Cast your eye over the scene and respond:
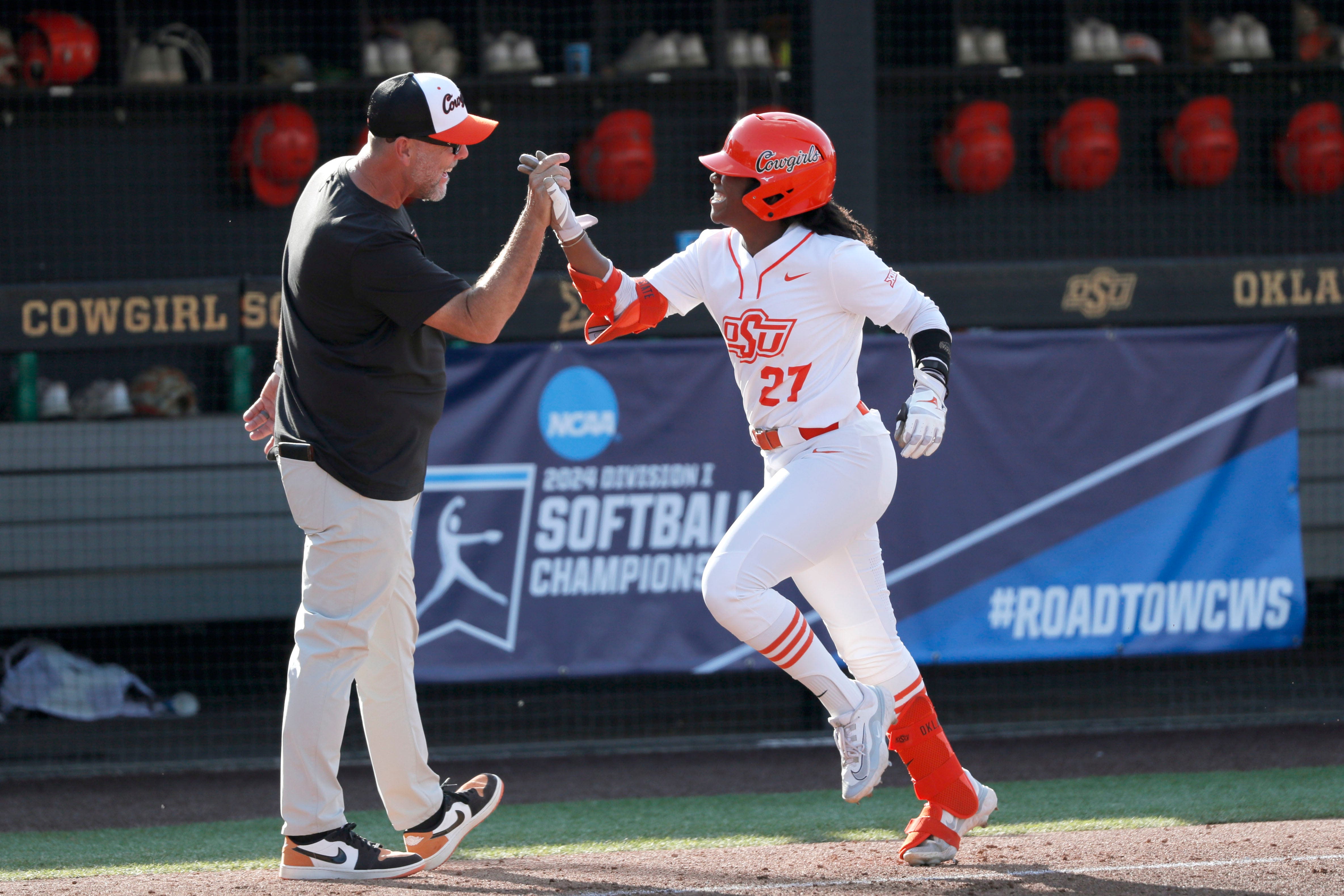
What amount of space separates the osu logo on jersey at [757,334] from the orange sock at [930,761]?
0.96 metres

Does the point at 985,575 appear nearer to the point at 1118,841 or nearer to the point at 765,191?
the point at 1118,841

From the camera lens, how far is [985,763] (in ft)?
17.7

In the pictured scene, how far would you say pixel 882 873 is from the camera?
3516 millimetres

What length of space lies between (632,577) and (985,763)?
5.06 ft

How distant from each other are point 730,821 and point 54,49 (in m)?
4.78

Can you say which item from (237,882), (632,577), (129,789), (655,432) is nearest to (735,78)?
(655,432)

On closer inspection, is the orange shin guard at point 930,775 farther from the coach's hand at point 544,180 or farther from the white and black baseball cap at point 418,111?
the white and black baseball cap at point 418,111

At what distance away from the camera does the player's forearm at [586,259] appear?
356cm

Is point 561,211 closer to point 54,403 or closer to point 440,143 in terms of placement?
point 440,143

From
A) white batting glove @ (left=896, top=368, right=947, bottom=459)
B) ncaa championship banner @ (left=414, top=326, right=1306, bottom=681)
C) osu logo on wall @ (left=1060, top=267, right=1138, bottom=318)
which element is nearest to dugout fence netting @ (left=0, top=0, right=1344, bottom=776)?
osu logo on wall @ (left=1060, top=267, right=1138, bottom=318)

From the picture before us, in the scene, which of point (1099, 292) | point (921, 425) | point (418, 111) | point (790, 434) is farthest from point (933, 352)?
point (1099, 292)

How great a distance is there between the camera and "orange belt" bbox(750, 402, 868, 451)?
3.53 meters

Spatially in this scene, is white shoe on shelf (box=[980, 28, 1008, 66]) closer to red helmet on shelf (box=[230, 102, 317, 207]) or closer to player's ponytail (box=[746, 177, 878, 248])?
red helmet on shelf (box=[230, 102, 317, 207])

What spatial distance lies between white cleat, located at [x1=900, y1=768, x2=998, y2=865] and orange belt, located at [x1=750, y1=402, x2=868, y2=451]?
3.13ft
